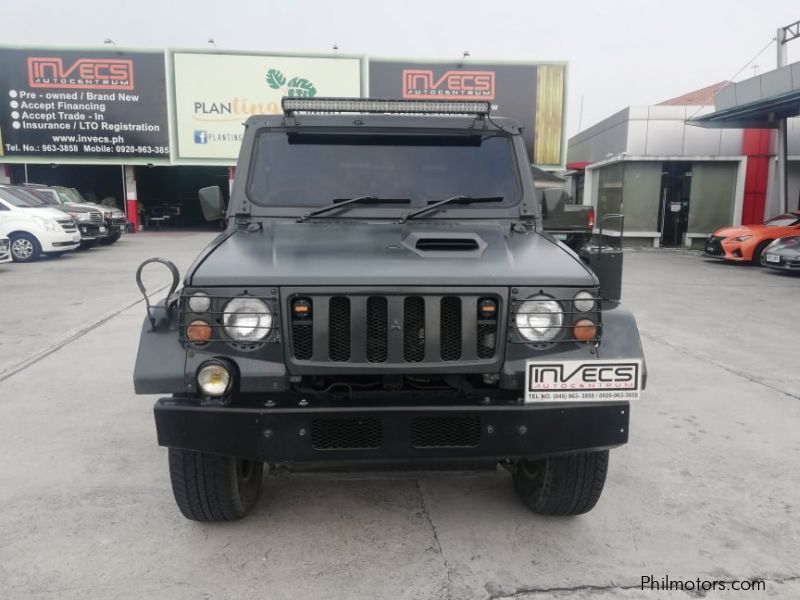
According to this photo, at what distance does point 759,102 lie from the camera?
14.4 metres

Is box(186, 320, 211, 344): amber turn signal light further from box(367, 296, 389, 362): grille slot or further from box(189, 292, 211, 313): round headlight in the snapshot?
box(367, 296, 389, 362): grille slot

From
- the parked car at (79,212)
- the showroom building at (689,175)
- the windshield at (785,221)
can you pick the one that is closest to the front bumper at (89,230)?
the parked car at (79,212)

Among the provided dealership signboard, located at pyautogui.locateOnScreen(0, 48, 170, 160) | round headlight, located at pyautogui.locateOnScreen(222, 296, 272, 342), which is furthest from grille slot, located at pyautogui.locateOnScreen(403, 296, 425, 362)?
dealership signboard, located at pyautogui.locateOnScreen(0, 48, 170, 160)

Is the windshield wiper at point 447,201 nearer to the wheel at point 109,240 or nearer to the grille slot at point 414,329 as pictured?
the grille slot at point 414,329

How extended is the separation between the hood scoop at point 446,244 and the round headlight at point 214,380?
3.15 feet

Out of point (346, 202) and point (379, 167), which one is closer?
point (346, 202)

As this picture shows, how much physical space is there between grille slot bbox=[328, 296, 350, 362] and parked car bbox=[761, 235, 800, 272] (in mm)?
12548

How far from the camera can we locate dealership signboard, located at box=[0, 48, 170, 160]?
21.7 metres

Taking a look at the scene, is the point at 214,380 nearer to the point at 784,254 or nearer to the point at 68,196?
the point at 784,254

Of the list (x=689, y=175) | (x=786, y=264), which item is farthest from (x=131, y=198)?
(x=786, y=264)

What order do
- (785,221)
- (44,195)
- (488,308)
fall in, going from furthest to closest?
(44,195) → (785,221) → (488,308)

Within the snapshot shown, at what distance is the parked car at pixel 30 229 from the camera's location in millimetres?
13352

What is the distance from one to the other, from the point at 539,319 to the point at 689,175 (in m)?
19.0

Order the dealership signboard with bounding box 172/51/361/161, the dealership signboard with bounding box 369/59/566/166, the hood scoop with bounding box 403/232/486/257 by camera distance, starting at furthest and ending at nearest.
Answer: the dealership signboard with bounding box 369/59/566/166 < the dealership signboard with bounding box 172/51/361/161 < the hood scoop with bounding box 403/232/486/257
